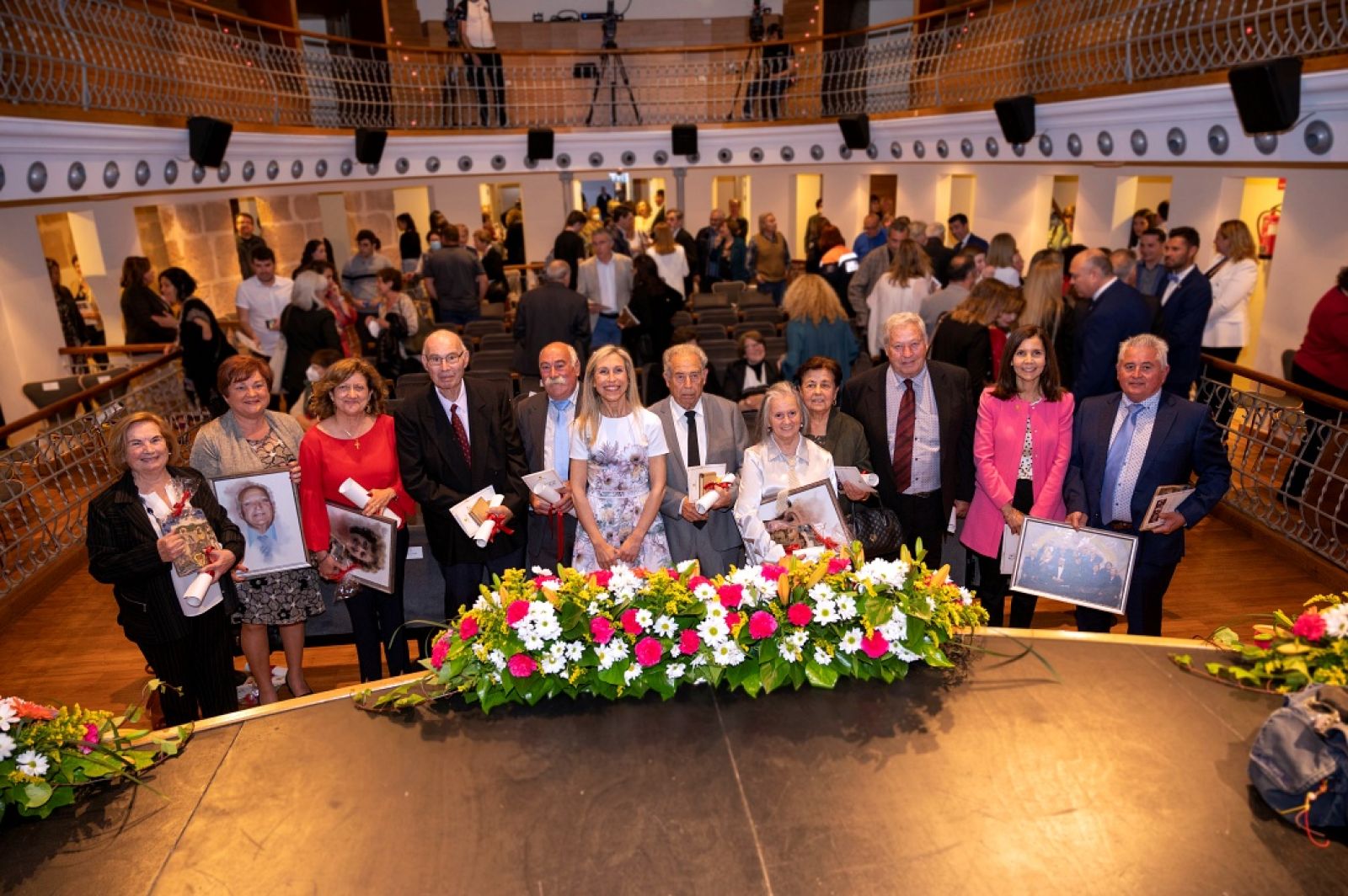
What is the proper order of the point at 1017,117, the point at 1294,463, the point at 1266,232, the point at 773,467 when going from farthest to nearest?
1. the point at 1266,232
2. the point at 1017,117
3. the point at 1294,463
4. the point at 773,467

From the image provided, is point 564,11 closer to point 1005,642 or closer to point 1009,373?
point 1009,373

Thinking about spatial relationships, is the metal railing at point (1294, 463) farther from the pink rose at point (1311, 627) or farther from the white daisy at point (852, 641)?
the white daisy at point (852, 641)

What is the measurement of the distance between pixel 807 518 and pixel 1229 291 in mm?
5525

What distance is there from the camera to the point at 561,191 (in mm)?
17391

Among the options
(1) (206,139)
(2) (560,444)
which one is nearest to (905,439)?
(2) (560,444)

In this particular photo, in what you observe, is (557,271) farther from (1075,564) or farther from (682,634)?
(682,634)

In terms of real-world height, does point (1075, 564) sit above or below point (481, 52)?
below

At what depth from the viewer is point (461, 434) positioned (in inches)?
167

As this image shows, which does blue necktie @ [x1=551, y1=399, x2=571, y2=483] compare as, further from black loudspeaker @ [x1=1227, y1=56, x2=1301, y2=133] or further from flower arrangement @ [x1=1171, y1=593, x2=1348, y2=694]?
black loudspeaker @ [x1=1227, y1=56, x2=1301, y2=133]

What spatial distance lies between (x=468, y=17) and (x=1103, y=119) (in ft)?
28.0

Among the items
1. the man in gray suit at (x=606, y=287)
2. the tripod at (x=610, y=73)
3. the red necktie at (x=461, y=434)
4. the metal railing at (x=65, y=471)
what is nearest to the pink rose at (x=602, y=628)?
the red necktie at (x=461, y=434)

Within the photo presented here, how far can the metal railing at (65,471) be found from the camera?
19.3 feet

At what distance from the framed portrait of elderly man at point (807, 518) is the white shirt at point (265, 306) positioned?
618cm

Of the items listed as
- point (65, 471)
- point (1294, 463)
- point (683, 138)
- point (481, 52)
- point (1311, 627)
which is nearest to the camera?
point (1311, 627)
